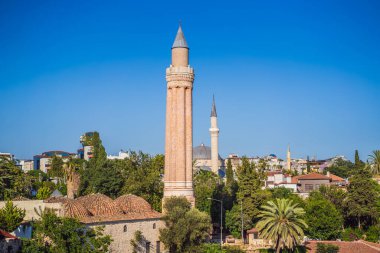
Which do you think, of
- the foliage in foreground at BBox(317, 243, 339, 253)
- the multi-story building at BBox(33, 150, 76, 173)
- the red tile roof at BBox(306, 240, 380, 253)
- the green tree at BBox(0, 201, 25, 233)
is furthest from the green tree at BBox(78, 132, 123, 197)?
the multi-story building at BBox(33, 150, 76, 173)

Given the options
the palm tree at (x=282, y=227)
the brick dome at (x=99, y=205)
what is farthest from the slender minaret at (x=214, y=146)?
the brick dome at (x=99, y=205)

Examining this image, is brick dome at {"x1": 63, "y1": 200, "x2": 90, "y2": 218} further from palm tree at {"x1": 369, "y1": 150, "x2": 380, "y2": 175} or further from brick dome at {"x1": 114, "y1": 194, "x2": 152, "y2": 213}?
palm tree at {"x1": 369, "y1": 150, "x2": 380, "y2": 175}

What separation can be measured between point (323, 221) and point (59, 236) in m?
31.0

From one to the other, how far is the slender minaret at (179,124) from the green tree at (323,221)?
A: 50.5 ft

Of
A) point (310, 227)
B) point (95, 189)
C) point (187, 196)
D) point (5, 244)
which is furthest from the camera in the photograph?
point (95, 189)

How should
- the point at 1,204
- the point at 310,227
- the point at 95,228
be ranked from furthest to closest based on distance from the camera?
A: the point at 310,227, the point at 1,204, the point at 95,228

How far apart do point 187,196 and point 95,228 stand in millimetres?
12683

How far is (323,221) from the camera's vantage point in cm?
5244

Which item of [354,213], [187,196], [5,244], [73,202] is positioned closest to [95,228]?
[73,202]

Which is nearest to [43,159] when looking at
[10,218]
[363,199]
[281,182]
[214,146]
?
[214,146]

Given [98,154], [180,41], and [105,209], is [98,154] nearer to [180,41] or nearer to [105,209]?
[180,41]

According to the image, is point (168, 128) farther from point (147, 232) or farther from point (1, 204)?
point (1, 204)

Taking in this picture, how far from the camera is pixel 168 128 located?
4634 centimetres

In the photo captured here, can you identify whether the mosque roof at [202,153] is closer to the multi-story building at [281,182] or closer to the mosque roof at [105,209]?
the multi-story building at [281,182]
